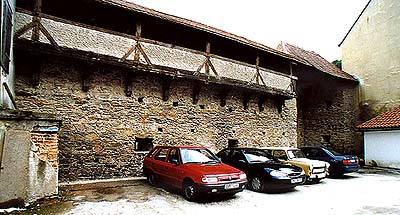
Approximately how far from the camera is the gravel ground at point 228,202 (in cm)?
578

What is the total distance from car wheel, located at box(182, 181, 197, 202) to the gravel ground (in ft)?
0.48

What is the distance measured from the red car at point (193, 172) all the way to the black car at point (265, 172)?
3.18 ft

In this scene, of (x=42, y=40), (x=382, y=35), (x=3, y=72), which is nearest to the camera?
(x=3, y=72)

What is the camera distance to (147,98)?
10.5m

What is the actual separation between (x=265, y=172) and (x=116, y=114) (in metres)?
5.31

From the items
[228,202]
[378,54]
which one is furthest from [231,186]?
[378,54]

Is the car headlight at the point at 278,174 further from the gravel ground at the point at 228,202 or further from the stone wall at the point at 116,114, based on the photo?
the stone wall at the point at 116,114

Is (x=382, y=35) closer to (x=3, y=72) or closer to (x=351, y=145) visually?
(x=351, y=145)

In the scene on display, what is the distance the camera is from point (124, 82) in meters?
10.1

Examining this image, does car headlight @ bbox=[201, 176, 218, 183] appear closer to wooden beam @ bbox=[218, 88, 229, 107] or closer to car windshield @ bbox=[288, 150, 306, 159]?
car windshield @ bbox=[288, 150, 306, 159]

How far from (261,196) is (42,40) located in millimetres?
7428

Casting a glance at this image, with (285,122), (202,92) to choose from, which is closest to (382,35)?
(285,122)

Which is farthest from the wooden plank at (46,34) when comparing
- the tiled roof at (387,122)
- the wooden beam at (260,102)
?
the tiled roof at (387,122)

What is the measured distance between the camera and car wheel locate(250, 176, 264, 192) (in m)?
7.90
